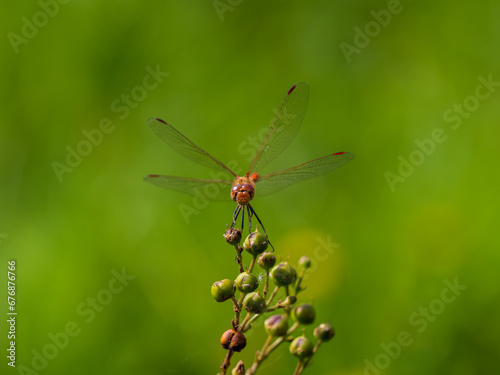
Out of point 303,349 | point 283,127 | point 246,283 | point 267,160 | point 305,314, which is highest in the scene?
point 283,127

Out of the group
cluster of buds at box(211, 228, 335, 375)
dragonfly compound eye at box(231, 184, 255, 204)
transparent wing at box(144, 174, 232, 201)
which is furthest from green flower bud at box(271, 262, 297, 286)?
transparent wing at box(144, 174, 232, 201)

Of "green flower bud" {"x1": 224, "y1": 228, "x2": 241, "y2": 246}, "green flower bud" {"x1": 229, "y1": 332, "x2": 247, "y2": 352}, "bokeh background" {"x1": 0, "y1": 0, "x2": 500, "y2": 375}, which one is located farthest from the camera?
"bokeh background" {"x1": 0, "y1": 0, "x2": 500, "y2": 375}

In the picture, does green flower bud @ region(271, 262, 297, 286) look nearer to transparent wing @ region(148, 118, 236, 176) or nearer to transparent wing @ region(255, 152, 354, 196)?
transparent wing @ region(255, 152, 354, 196)

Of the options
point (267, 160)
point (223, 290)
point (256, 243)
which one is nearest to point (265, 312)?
point (223, 290)

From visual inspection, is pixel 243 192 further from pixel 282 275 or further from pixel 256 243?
pixel 282 275

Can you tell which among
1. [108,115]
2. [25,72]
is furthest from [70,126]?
[25,72]

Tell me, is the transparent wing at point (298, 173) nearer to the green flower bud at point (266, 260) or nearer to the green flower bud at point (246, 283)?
the green flower bud at point (266, 260)

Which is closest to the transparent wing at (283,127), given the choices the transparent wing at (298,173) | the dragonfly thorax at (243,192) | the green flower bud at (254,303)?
the transparent wing at (298,173)

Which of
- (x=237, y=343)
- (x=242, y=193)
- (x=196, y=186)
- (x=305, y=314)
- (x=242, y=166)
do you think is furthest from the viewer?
(x=242, y=166)

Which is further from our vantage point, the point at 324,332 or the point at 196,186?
the point at 196,186
